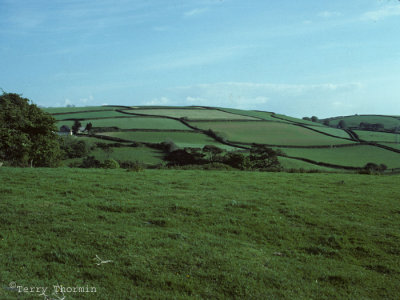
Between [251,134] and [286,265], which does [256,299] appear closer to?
[286,265]

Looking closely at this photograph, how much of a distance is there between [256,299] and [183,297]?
167 centimetres

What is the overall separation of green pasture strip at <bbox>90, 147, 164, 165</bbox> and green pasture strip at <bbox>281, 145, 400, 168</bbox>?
2765 centimetres

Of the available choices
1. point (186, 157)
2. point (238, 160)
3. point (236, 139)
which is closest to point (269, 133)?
point (236, 139)

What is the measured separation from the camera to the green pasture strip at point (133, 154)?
205 feet

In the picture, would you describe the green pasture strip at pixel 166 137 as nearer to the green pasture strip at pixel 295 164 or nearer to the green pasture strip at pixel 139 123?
the green pasture strip at pixel 139 123

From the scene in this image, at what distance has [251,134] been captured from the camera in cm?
9619

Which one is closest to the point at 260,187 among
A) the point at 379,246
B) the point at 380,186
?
the point at 380,186

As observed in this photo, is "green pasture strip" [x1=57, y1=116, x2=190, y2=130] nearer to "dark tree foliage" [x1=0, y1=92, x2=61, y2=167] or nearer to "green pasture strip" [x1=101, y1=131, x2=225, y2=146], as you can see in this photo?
"green pasture strip" [x1=101, y1=131, x2=225, y2=146]

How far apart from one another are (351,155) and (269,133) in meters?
29.8

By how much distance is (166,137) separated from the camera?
85.8m

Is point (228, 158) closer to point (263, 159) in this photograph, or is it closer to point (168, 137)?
point (263, 159)

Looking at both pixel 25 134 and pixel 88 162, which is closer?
pixel 25 134

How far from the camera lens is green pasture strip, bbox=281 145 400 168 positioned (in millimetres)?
66075

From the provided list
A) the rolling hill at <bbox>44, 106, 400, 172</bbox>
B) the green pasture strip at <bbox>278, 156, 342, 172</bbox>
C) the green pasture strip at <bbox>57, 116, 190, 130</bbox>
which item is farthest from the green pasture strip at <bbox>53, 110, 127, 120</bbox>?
the green pasture strip at <bbox>278, 156, 342, 172</bbox>
